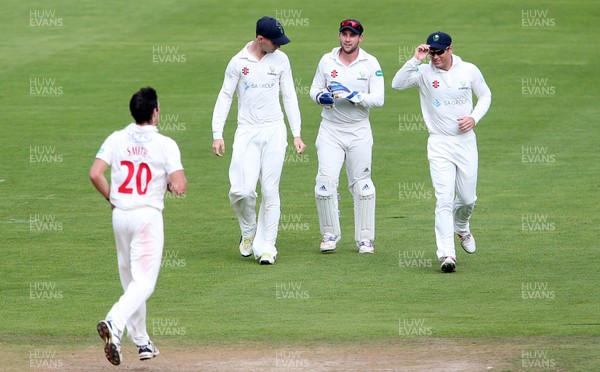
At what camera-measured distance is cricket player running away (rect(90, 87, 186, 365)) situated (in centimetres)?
1008

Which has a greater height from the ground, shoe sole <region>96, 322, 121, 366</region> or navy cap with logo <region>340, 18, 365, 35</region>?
navy cap with logo <region>340, 18, 365, 35</region>

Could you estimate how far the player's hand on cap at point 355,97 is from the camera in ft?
47.3

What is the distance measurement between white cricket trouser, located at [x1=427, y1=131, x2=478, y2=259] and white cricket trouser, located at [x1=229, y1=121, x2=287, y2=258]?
1749mm

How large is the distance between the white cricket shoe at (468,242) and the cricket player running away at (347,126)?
3.48ft

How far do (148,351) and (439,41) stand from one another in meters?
5.36

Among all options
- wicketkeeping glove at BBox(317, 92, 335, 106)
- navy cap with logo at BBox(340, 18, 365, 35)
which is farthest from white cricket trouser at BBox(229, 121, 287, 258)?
navy cap with logo at BBox(340, 18, 365, 35)

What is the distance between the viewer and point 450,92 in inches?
550

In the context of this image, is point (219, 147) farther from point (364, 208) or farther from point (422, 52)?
point (422, 52)

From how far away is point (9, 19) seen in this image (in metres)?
31.7

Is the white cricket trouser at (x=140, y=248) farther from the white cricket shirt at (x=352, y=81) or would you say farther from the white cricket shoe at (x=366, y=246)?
the white cricket shoe at (x=366, y=246)

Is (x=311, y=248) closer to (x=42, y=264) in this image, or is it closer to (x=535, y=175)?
(x=42, y=264)

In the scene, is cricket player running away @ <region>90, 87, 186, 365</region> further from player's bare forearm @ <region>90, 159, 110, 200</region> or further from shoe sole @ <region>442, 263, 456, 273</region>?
shoe sole @ <region>442, 263, 456, 273</region>

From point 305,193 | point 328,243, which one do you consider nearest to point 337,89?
point 328,243

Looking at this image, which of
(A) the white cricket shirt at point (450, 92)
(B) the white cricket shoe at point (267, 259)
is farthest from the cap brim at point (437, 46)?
(B) the white cricket shoe at point (267, 259)
